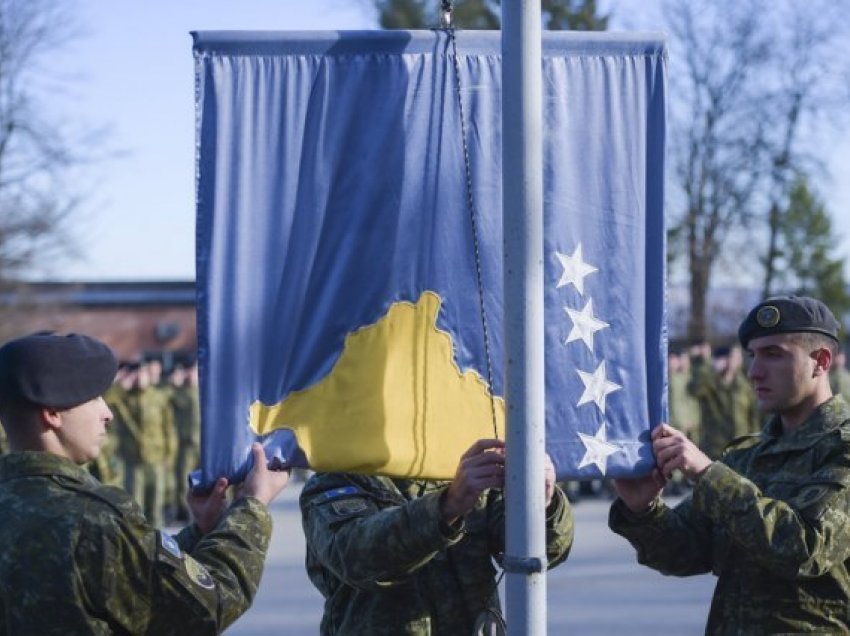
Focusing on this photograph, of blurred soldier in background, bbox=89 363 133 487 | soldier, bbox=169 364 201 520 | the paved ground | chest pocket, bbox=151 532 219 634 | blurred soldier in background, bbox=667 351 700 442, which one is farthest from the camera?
blurred soldier in background, bbox=667 351 700 442

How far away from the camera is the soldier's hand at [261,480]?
4.13 m

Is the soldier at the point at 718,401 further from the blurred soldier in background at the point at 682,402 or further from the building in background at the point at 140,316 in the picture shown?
the building in background at the point at 140,316

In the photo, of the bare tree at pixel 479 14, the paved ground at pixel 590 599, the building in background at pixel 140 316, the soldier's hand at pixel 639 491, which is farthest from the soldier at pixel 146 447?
the building in background at pixel 140 316

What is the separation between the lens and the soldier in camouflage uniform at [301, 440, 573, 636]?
422 cm

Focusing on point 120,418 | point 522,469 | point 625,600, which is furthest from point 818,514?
point 120,418

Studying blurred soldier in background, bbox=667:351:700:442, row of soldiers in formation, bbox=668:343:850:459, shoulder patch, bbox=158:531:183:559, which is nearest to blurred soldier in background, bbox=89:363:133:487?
blurred soldier in background, bbox=667:351:700:442

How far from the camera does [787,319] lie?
4.75 meters

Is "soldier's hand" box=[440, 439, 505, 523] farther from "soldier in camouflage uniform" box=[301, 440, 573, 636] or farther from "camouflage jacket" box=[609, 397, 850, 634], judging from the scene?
"camouflage jacket" box=[609, 397, 850, 634]

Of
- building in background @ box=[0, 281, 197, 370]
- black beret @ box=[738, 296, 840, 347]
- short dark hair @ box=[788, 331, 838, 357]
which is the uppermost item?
building in background @ box=[0, 281, 197, 370]

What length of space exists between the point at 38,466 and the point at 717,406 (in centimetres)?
2033

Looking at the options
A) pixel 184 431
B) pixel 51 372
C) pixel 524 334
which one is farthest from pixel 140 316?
pixel 524 334

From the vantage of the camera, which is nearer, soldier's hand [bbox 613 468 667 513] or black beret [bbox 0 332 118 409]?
black beret [bbox 0 332 118 409]

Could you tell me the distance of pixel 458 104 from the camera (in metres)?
4.35

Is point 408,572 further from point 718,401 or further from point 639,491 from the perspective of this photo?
point 718,401
